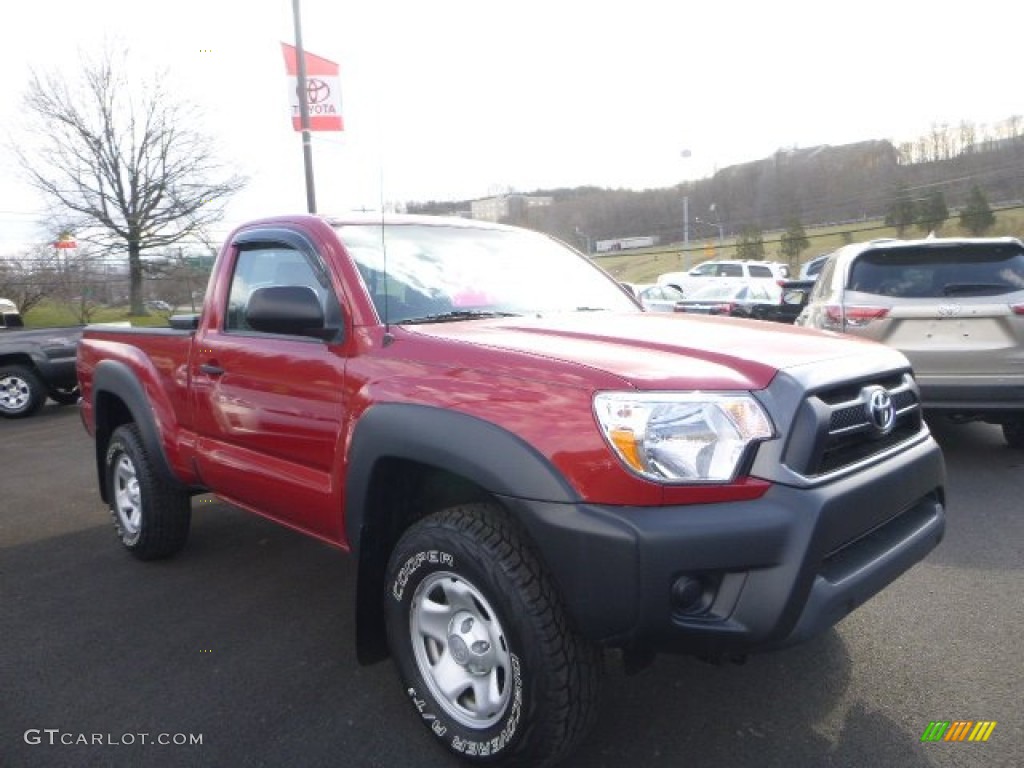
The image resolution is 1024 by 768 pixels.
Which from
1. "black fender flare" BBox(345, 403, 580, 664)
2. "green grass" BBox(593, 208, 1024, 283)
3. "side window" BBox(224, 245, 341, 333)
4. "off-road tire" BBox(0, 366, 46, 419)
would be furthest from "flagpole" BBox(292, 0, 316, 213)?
"green grass" BBox(593, 208, 1024, 283)

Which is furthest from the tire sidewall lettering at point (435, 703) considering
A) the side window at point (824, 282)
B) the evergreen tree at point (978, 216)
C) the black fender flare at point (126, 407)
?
the evergreen tree at point (978, 216)

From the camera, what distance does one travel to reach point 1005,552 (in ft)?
13.6

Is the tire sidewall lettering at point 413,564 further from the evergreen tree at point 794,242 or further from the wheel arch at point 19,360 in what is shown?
the evergreen tree at point 794,242

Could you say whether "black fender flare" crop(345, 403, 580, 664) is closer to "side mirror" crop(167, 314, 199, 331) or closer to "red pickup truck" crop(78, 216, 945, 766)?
"red pickup truck" crop(78, 216, 945, 766)

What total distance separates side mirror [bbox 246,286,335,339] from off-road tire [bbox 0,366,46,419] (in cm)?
959

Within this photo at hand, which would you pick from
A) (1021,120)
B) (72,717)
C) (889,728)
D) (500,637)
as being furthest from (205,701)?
(1021,120)

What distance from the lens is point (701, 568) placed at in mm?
2072

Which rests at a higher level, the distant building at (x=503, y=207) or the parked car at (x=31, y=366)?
the distant building at (x=503, y=207)

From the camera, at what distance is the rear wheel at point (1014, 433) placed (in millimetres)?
6223

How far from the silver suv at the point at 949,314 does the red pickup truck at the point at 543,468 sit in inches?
126

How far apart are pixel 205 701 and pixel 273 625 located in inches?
26.4

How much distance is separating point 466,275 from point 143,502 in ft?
7.65

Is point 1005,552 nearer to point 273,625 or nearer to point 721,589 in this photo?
point 721,589

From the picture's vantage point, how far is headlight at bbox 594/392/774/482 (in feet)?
7.01
